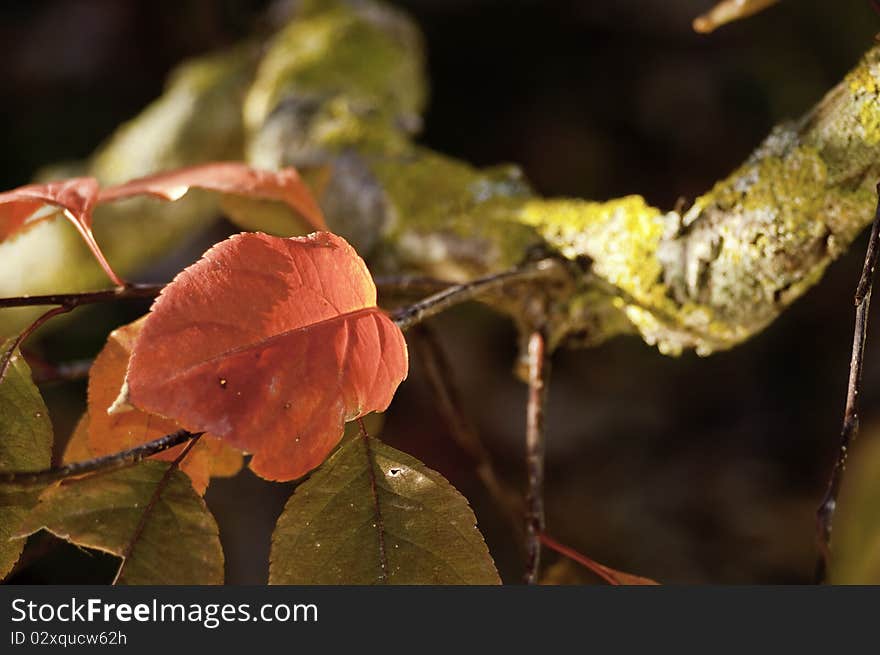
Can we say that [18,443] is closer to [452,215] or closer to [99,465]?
[99,465]

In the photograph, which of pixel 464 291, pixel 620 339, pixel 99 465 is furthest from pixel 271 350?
pixel 620 339

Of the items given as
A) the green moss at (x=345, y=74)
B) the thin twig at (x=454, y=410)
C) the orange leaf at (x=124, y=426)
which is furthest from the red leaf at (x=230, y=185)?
the green moss at (x=345, y=74)

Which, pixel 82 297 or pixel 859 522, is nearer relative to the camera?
pixel 82 297

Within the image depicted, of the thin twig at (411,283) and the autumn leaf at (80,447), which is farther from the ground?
the thin twig at (411,283)

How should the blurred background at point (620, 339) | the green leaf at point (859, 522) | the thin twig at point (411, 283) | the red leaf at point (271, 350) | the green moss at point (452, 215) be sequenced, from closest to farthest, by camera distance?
the red leaf at point (271, 350), the thin twig at point (411, 283), the green moss at point (452, 215), the green leaf at point (859, 522), the blurred background at point (620, 339)

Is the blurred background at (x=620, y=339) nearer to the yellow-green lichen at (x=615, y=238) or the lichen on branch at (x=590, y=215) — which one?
the lichen on branch at (x=590, y=215)

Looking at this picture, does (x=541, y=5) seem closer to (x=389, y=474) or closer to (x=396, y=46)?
(x=396, y=46)
